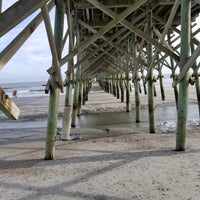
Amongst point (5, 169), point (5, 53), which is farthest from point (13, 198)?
point (5, 53)

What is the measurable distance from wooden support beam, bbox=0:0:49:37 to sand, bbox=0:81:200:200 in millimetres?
1976

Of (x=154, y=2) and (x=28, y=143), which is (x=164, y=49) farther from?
(x=28, y=143)

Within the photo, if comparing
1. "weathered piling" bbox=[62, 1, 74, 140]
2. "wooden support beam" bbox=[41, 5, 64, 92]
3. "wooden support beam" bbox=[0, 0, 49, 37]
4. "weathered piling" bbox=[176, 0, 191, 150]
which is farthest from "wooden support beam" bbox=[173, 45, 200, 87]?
"wooden support beam" bbox=[0, 0, 49, 37]

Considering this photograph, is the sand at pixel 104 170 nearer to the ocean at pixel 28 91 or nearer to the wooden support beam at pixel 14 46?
the wooden support beam at pixel 14 46

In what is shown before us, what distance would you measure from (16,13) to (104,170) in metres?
2.71

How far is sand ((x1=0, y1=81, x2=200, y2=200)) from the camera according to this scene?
11.0 ft

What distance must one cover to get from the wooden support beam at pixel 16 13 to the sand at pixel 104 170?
1976 millimetres

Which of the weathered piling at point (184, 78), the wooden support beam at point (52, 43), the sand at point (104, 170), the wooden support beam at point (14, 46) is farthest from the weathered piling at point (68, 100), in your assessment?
the wooden support beam at point (14, 46)

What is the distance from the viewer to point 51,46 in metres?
4.31

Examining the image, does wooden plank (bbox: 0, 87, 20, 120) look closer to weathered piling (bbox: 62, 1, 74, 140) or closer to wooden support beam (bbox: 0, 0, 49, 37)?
wooden support beam (bbox: 0, 0, 49, 37)

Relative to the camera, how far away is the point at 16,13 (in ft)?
5.93

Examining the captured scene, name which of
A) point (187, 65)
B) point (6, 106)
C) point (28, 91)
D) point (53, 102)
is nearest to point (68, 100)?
point (53, 102)

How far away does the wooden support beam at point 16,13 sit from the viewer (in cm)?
176

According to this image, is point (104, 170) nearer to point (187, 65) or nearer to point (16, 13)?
point (187, 65)
